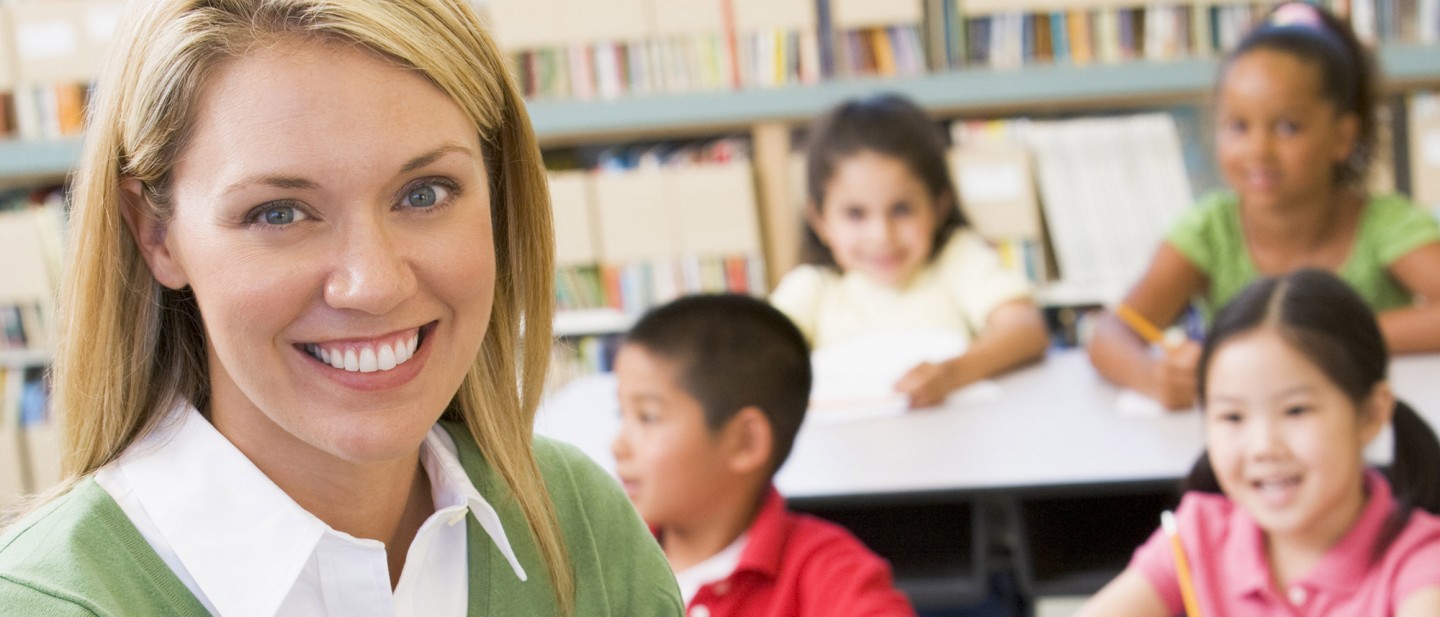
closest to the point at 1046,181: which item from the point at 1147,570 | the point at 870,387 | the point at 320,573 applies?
the point at 870,387

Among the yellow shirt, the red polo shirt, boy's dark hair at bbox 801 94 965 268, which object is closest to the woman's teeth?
the red polo shirt

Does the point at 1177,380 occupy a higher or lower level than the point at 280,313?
lower

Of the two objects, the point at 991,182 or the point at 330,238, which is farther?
the point at 991,182

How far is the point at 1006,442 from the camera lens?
6.54 feet

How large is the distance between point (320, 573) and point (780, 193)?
2496 mm

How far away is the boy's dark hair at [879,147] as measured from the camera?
106 inches

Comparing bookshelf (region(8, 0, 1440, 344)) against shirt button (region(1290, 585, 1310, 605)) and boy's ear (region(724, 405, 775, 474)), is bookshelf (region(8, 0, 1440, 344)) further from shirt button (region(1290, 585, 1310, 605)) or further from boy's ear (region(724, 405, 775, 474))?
shirt button (region(1290, 585, 1310, 605))

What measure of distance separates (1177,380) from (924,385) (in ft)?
1.23

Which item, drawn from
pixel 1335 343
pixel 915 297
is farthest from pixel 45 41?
pixel 1335 343

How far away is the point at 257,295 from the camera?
87 centimetres

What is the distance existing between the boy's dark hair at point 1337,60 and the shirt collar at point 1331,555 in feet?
3.56

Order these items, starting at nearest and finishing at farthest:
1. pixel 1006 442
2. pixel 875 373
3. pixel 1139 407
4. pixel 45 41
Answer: pixel 1006 442 < pixel 1139 407 < pixel 875 373 < pixel 45 41

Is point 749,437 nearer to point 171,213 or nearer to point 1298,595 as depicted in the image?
point 1298,595

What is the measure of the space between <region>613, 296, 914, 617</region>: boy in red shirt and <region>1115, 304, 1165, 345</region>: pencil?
0.75 metres
